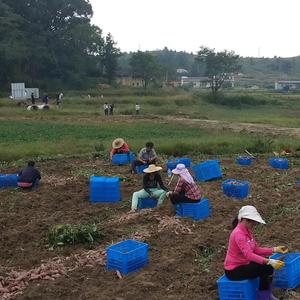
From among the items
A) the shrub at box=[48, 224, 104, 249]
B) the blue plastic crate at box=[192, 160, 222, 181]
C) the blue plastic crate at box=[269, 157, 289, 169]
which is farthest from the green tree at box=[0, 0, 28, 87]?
the shrub at box=[48, 224, 104, 249]

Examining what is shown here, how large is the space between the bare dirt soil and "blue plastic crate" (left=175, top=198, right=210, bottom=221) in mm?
193

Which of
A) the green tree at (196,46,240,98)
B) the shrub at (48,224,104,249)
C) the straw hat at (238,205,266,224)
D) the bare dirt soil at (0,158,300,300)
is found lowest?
the bare dirt soil at (0,158,300,300)

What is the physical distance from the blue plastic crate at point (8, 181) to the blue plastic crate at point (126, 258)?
5.89 m

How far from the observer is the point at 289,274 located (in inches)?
228

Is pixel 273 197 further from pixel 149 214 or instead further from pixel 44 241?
pixel 44 241

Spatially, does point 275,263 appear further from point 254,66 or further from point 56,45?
point 254,66

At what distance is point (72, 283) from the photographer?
633 centimetres

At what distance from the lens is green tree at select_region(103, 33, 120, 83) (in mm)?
65812

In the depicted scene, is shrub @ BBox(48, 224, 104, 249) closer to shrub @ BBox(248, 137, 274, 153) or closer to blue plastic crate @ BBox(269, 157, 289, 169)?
blue plastic crate @ BBox(269, 157, 289, 169)

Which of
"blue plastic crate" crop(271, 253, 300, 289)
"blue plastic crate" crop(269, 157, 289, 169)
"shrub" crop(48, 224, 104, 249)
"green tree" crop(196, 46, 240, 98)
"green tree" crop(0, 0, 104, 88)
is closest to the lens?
"blue plastic crate" crop(271, 253, 300, 289)

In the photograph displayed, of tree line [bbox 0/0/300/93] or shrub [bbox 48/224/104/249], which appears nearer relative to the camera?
shrub [bbox 48/224/104/249]

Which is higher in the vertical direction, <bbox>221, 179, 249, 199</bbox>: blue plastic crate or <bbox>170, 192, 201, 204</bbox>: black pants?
<bbox>170, 192, 201, 204</bbox>: black pants

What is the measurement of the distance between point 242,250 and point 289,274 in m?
0.86

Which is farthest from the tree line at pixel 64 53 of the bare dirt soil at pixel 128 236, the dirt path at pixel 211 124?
the bare dirt soil at pixel 128 236
